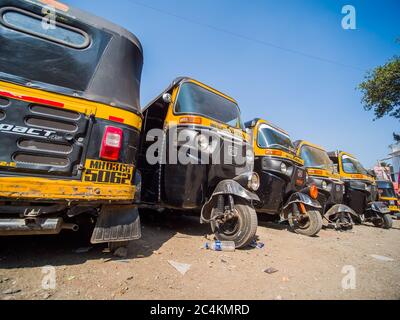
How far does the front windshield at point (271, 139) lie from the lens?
5.68 m

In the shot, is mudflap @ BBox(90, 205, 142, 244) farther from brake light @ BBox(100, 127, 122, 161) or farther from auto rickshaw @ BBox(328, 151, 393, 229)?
auto rickshaw @ BBox(328, 151, 393, 229)

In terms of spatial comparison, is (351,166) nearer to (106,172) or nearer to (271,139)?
(271,139)

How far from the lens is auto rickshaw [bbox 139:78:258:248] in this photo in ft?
11.9

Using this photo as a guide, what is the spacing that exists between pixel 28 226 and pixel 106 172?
0.83 metres

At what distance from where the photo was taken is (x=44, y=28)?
2.39m

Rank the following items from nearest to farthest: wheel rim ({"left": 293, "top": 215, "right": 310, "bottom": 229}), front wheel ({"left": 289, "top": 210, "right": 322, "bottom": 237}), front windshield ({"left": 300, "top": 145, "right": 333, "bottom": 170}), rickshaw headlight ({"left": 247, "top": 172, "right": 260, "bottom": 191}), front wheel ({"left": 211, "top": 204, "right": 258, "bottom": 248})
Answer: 1. front wheel ({"left": 211, "top": 204, "right": 258, "bottom": 248})
2. rickshaw headlight ({"left": 247, "top": 172, "right": 260, "bottom": 191})
3. front wheel ({"left": 289, "top": 210, "right": 322, "bottom": 237})
4. wheel rim ({"left": 293, "top": 215, "right": 310, "bottom": 229})
5. front windshield ({"left": 300, "top": 145, "right": 333, "bottom": 170})

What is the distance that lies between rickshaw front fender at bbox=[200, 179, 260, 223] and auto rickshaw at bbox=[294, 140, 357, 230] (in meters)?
4.28

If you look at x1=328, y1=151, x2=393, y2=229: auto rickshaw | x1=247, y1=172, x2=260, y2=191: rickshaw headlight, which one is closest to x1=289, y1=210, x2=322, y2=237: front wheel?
x1=247, y1=172, x2=260, y2=191: rickshaw headlight

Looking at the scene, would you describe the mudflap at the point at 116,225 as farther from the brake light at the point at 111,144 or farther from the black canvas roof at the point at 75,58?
the black canvas roof at the point at 75,58

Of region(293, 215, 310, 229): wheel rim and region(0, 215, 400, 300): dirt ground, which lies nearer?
region(0, 215, 400, 300): dirt ground

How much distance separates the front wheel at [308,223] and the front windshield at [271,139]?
1713 mm

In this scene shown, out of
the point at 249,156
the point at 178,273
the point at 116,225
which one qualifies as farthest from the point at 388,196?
the point at 116,225

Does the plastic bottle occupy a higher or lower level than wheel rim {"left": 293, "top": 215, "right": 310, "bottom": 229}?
lower

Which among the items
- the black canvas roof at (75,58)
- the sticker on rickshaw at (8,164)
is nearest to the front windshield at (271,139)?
the black canvas roof at (75,58)
